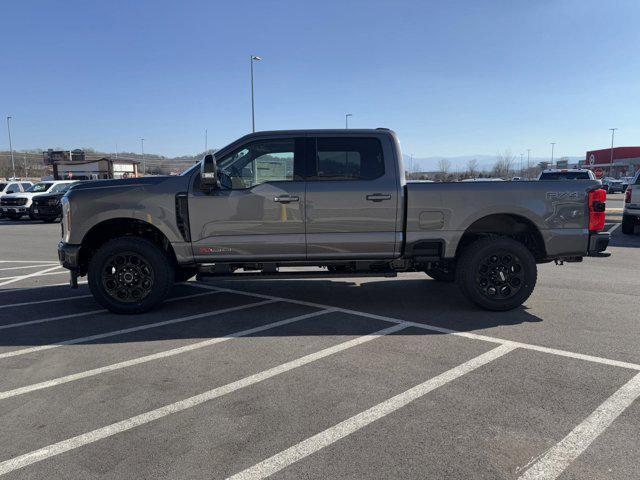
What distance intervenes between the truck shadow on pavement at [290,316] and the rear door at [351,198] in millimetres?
781

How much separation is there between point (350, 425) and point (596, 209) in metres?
4.15

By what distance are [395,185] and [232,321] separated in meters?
2.42

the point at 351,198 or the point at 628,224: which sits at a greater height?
the point at 351,198

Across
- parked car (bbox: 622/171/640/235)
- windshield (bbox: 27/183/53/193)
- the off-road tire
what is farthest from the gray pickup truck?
windshield (bbox: 27/183/53/193)

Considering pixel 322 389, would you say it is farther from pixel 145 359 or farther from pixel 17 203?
pixel 17 203

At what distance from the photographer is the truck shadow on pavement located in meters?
5.03

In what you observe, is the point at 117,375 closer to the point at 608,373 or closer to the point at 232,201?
the point at 232,201

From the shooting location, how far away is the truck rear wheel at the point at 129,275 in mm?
5590

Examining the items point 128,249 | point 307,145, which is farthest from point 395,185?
point 128,249

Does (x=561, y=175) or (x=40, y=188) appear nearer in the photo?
(x=561, y=175)

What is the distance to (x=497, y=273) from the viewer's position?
5715mm

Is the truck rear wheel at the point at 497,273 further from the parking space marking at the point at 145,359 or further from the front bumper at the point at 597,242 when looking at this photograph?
the parking space marking at the point at 145,359

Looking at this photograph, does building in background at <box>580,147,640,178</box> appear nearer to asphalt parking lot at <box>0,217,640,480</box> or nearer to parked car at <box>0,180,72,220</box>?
parked car at <box>0,180,72,220</box>

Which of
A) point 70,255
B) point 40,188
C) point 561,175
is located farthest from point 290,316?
point 40,188
